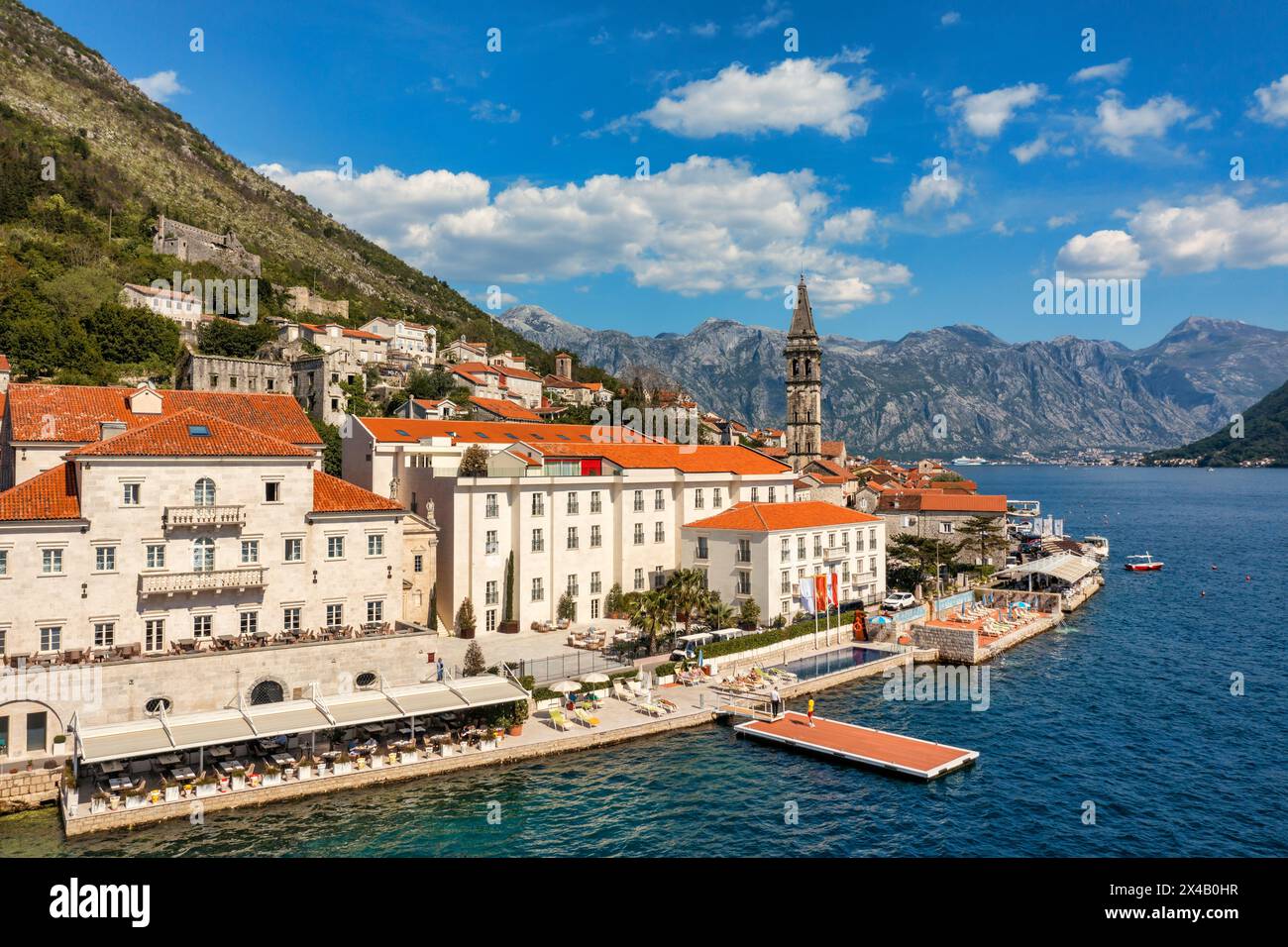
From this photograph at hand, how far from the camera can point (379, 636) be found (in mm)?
37844

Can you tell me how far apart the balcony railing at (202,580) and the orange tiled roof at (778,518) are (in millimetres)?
30288

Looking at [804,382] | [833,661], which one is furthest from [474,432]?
[804,382]

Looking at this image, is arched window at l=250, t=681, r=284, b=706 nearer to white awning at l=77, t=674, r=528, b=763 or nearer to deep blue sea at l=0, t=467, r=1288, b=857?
white awning at l=77, t=674, r=528, b=763

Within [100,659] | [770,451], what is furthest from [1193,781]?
[770,451]

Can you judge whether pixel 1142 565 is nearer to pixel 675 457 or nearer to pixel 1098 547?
pixel 1098 547

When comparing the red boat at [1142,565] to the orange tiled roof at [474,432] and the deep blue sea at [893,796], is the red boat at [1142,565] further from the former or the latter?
the orange tiled roof at [474,432]

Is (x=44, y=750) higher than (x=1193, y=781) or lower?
higher

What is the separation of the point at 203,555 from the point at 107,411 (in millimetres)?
12639

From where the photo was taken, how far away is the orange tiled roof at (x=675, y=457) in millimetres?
57469

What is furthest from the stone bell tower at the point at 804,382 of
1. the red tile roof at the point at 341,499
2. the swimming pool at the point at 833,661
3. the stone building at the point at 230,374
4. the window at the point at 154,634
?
the window at the point at 154,634

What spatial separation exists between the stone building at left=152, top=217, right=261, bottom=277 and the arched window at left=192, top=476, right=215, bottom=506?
102 metres

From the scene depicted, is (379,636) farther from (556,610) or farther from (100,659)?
(556,610)
